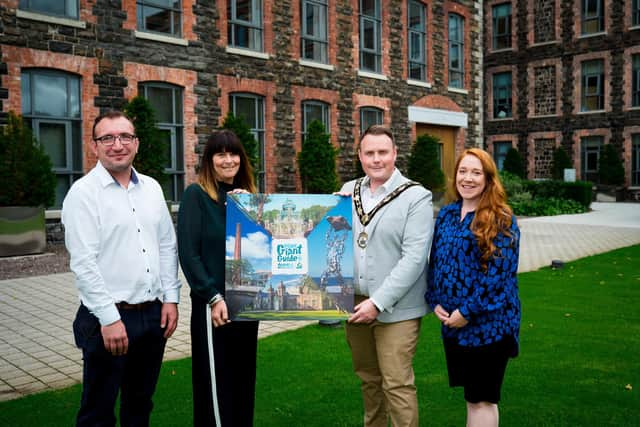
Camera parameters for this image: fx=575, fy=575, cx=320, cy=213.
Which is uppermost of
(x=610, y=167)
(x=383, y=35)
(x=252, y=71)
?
(x=383, y=35)

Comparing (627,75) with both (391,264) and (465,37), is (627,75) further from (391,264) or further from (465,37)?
(391,264)

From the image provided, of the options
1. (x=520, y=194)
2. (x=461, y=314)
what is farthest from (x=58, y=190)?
(x=520, y=194)

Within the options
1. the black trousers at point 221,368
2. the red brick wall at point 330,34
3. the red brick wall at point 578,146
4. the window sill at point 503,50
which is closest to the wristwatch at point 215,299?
the black trousers at point 221,368

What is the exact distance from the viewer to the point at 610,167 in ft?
101

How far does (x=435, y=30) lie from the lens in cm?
2188

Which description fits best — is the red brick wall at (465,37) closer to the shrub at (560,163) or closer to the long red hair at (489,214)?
the shrub at (560,163)

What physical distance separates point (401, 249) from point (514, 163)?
32.6m

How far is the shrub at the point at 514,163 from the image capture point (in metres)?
33.7

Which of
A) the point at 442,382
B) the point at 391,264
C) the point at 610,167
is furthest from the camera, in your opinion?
the point at 610,167

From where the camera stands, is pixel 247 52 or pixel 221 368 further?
pixel 247 52

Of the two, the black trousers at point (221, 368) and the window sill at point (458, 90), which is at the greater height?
the window sill at point (458, 90)

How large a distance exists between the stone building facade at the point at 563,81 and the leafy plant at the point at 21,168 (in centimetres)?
2933

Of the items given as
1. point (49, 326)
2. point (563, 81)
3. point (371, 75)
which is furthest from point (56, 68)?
point (563, 81)

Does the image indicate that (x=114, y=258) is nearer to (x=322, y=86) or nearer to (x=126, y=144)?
(x=126, y=144)
